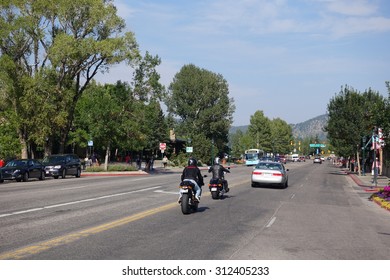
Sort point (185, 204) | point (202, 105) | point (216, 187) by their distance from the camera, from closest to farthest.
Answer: point (185, 204) → point (216, 187) → point (202, 105)

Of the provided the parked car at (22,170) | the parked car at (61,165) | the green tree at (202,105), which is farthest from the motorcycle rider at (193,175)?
the green tree at (202,105)

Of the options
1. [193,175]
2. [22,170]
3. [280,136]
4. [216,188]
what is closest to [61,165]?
[22,170]

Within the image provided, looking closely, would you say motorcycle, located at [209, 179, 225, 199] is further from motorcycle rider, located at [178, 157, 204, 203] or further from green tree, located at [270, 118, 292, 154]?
green tree, located at [270, 118, 292, 154]

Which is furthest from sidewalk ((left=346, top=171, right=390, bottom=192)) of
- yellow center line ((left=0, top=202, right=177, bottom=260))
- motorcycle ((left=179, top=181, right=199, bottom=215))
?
yellow center line ((left=0, top=202, right=177, bottom=260))

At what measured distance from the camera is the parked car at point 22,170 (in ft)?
101

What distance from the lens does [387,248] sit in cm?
991

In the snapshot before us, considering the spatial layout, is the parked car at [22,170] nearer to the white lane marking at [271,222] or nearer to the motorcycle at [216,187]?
the motorcycle at [216,187]

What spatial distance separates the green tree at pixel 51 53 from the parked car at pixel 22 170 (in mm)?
9149

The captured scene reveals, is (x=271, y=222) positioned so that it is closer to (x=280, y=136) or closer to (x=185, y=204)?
(x=185, y=204)

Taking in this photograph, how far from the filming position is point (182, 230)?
11242mm

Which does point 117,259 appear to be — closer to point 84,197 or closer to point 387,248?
point 387,248

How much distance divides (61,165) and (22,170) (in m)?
4.82

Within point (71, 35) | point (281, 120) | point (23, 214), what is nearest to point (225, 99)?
point (71, 35)

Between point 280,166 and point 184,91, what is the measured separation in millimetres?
65547
